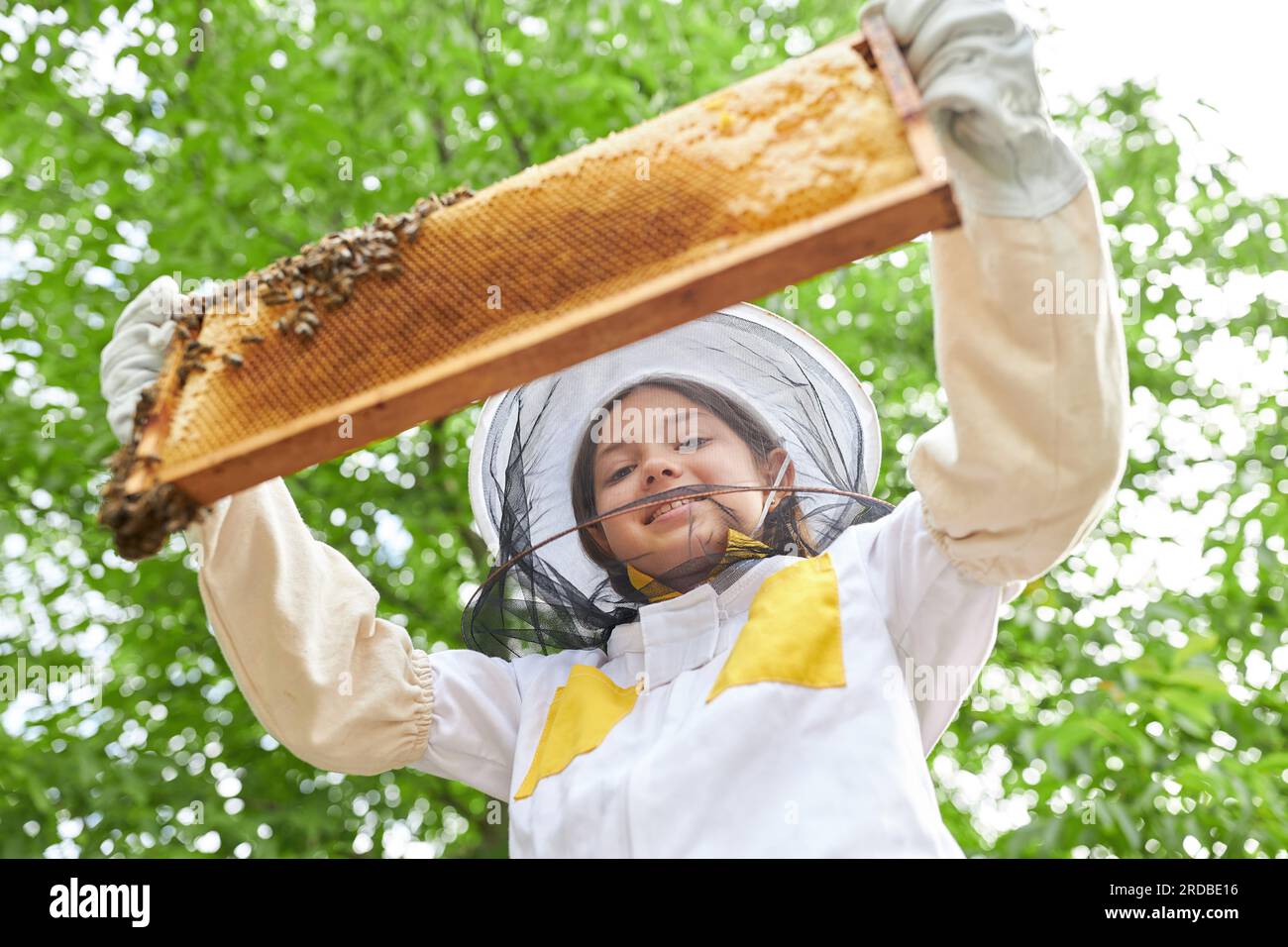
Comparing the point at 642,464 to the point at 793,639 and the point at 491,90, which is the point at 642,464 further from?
the point at 491,90

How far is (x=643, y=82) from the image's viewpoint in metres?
4.44

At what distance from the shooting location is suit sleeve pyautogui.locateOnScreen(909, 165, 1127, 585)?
1489 millimetres

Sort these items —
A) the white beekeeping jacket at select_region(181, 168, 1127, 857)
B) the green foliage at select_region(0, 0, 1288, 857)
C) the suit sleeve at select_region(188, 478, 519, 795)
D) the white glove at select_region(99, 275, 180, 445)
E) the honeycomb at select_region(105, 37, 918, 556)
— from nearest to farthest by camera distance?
the honeycomb at select_region(105, 37, 918, 556), the white beekeeping jacket at select_region(181, 168, 1127, 857), the white glove at select_region(99, 275, 180, 445), the suit sleeve at select_region(188, 478, 519, 795), the green foliage at select_region(0, 0, 1288, 857)

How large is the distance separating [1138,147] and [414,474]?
3.49m

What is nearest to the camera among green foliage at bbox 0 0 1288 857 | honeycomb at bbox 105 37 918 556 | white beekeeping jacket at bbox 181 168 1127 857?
honeycomb at bbox 105 37 918 556

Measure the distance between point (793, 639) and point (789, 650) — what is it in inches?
0.9

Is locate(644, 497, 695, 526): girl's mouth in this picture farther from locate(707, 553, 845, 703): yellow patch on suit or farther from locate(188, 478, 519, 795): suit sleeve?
locate(188, 478, 519, 795): suit sleeve

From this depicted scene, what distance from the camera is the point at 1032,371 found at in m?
1.56

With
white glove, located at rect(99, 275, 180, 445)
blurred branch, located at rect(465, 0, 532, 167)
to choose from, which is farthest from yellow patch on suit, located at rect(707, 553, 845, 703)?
blurred branch, located at rect(465, 0, 532, 167)

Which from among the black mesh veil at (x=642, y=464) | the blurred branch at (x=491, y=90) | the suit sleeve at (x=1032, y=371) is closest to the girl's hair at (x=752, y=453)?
the black mesh veil at (x=642, y=464)

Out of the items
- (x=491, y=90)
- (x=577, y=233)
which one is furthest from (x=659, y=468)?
(x=491, y=90)

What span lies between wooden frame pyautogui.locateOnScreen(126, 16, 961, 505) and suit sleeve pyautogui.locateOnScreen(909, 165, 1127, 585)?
205mm
